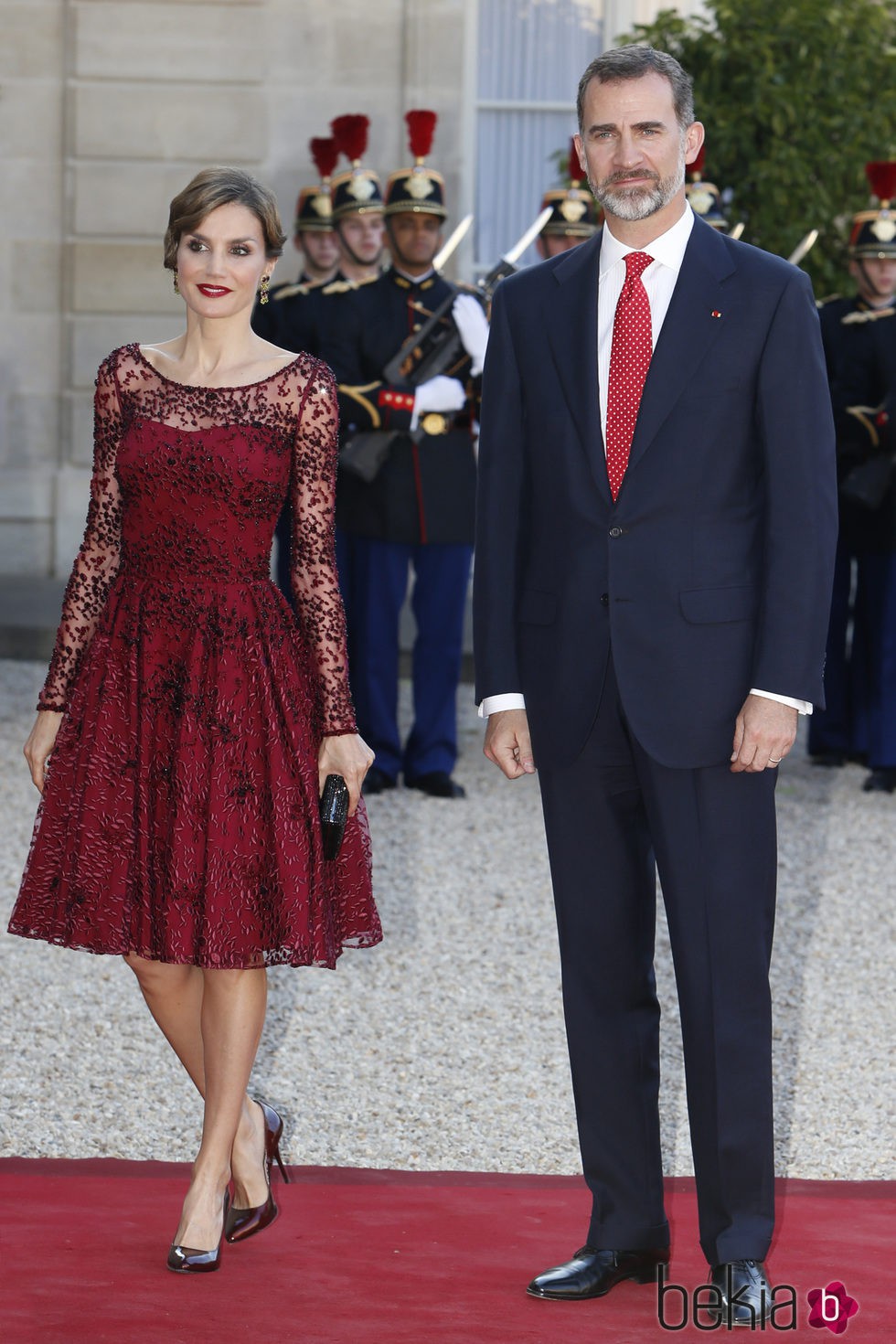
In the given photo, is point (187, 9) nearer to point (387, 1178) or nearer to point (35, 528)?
point (35, 528)

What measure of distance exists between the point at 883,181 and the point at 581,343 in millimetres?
5465

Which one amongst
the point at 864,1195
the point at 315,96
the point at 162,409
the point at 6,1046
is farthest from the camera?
the point at 315,96

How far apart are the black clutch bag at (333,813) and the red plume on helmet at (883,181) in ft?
18.2

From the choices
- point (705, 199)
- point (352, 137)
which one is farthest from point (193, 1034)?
point (705, 199)

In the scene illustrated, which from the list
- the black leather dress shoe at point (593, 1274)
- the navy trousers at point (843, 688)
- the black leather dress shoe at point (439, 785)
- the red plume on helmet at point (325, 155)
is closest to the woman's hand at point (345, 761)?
the black leather dress shoe at point (593, 1274)

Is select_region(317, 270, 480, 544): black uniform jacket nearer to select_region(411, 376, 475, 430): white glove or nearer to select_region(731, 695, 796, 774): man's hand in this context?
select_region(411, 376, 475, 430): white glove

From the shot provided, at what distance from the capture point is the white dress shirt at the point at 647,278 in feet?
10.3

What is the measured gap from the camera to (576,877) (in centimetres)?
323

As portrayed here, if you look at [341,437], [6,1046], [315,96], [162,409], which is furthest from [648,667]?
[315,96]

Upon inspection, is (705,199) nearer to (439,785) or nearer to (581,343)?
(439,785)

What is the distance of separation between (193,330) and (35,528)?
8.61 m

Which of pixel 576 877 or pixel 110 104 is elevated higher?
pixel 110 104

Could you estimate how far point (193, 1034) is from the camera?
349 cm

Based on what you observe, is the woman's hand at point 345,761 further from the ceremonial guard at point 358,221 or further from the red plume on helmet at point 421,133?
the red plume on helmet at point 421,133
